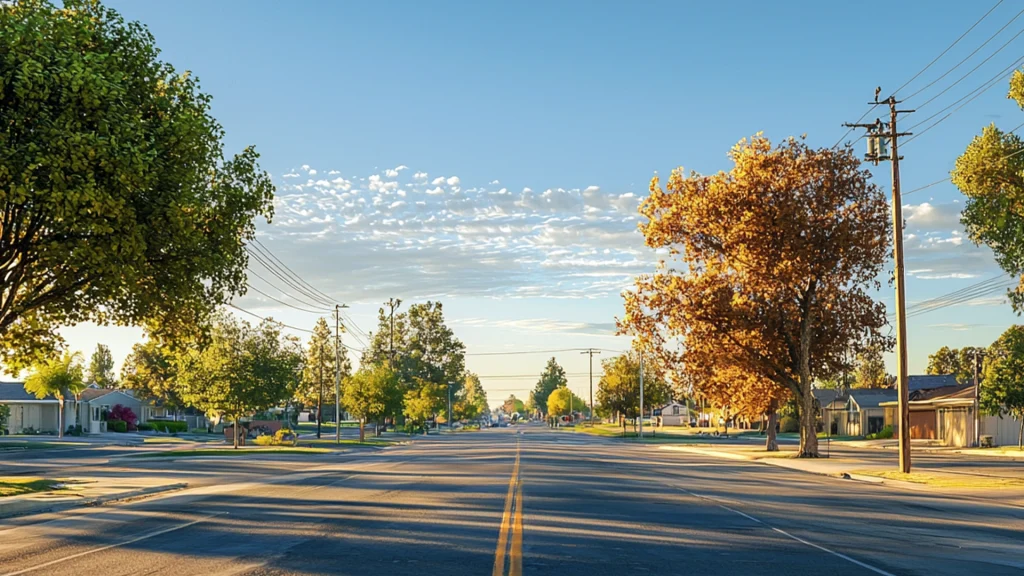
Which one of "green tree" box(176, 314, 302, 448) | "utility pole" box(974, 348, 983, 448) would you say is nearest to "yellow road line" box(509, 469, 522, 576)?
"green tree" box(176, 314, 302, 448)

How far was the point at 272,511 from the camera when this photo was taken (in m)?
19.8

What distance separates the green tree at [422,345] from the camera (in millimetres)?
150125

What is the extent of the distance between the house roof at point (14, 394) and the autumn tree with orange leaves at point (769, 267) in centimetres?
5979

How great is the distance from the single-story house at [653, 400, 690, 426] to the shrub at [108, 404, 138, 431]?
112834 mm

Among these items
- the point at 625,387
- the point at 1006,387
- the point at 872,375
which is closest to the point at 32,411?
the point at 625,387

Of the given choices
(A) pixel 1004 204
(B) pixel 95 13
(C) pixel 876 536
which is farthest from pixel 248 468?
(A) pixel 1004 204

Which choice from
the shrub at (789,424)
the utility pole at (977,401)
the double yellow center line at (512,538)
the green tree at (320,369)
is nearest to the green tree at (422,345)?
the green tree at (320,369)

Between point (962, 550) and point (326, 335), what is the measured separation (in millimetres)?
114602

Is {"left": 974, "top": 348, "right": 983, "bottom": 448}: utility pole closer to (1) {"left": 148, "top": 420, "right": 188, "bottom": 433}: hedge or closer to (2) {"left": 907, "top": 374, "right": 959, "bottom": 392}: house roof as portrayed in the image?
(2) {"left": 907, "top": 374, "right": 959, "bottom": 392}: house roof

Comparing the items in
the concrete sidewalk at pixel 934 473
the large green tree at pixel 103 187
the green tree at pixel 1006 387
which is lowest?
the concrete sidewalk at pixel 934 473

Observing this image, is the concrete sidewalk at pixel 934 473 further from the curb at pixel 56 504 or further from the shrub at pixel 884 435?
the shrub at pixel 884 435

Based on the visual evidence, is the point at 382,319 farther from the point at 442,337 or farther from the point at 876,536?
the point at 876,536

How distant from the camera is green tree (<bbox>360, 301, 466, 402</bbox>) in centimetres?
15012

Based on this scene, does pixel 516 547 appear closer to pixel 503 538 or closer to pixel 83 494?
pixel 503 538
